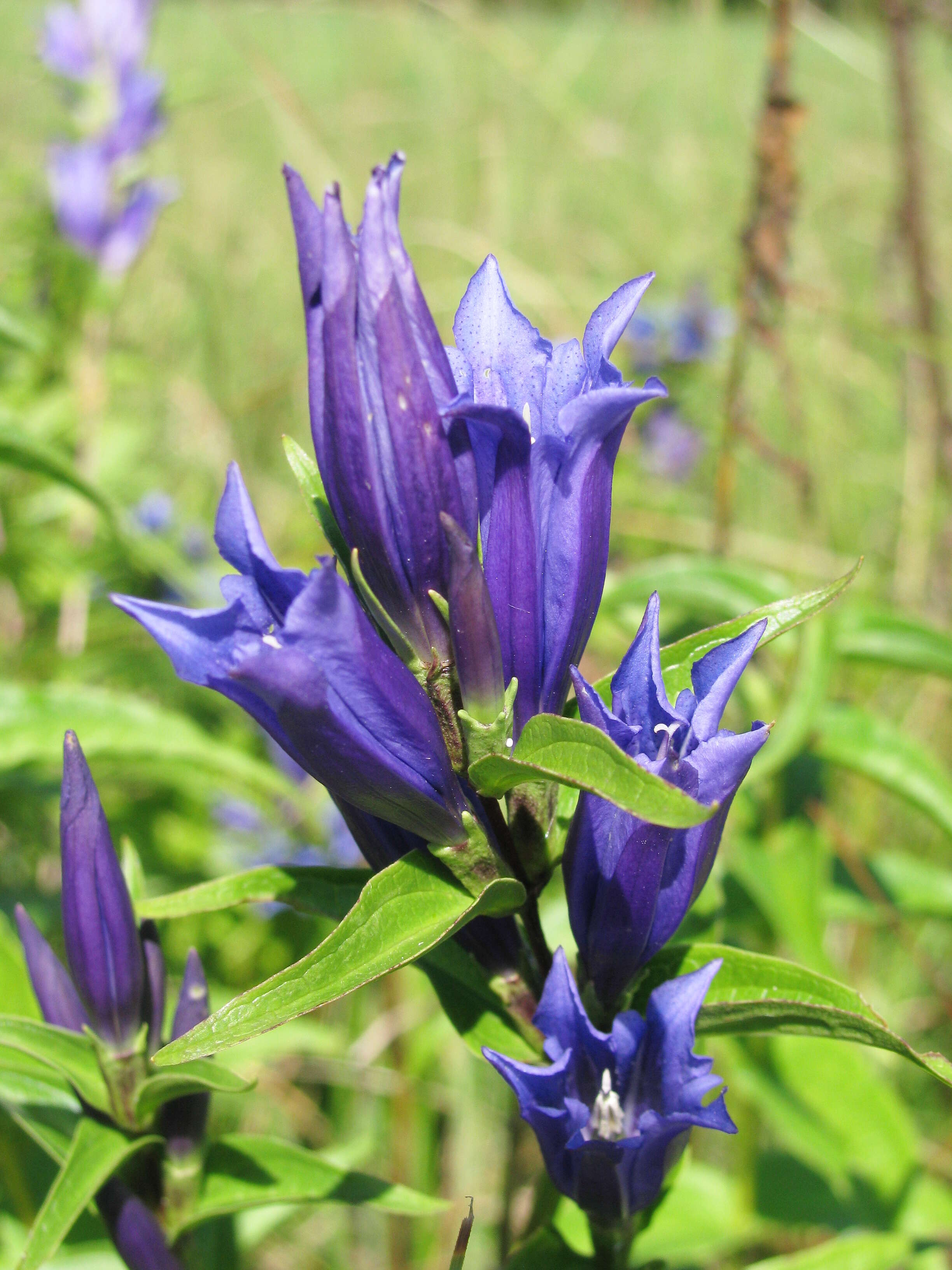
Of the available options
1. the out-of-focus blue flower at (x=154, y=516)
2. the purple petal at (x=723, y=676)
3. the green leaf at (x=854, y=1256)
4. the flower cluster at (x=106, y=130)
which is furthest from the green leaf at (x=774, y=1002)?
the flower cluster at (x=106, y=130)

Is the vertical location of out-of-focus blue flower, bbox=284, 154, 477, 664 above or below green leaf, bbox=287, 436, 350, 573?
above

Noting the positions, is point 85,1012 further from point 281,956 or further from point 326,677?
point 281,956

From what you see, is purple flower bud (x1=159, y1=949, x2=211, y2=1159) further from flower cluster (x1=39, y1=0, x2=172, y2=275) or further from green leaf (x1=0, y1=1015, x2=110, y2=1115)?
flower cluster (x1=39, y1=0, x2=172, y2=275)

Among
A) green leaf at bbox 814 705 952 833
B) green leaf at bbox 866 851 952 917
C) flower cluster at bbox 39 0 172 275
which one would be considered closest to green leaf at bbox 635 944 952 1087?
green leaf at bbox 814 705 952 833

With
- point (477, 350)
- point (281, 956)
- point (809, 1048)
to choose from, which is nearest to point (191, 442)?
point (281, 956)

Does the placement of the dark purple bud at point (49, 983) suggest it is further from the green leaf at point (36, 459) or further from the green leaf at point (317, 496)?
the green leaf at point (36, 459)
